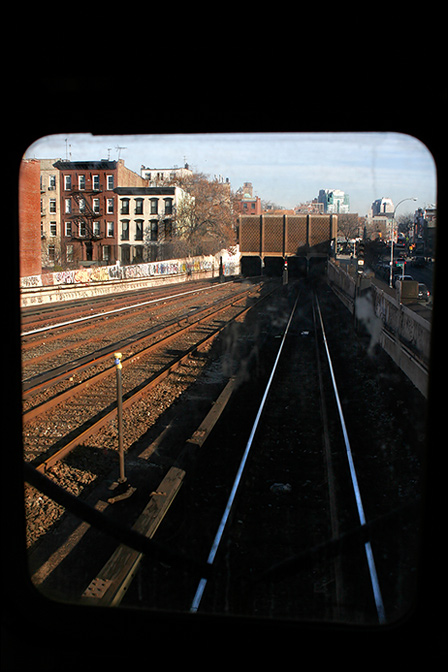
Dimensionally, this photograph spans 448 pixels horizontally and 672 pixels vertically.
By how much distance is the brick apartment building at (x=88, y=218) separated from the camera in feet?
68.8

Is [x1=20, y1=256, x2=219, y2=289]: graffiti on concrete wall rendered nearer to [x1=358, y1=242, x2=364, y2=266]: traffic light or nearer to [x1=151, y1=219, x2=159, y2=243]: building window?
[x1=151, y1=219, x2=159, y2=243]: building window

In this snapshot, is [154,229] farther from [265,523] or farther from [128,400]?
[265,523]

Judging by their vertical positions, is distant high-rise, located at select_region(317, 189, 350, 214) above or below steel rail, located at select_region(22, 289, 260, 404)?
above

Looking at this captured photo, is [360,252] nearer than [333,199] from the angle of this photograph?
No

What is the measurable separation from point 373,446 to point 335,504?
93.3 inches

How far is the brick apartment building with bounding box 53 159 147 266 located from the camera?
2098 centimetres

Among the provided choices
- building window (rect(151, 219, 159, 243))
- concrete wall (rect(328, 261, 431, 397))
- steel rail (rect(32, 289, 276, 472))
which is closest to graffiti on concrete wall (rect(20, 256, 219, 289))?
building window (rect(151, 219, 159, 243))

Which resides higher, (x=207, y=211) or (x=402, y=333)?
(x=207, y=211)

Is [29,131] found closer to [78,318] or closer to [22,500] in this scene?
[22,500]

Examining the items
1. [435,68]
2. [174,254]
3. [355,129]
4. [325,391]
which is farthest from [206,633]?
[174,254]

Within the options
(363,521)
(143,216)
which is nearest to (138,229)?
(143,216)

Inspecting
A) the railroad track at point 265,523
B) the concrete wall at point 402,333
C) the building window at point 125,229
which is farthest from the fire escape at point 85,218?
the railroad track at point 265,523

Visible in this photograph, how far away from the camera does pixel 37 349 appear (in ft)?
45.7

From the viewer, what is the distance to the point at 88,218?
25219mm
